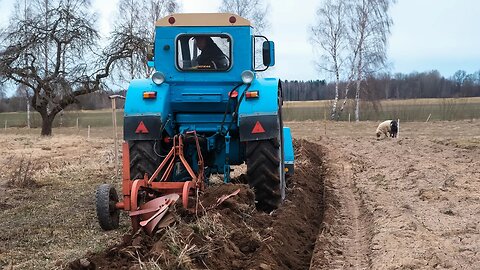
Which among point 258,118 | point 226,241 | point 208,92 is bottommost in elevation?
point 226,241

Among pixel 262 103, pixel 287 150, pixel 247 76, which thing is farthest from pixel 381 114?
pixel 262 103

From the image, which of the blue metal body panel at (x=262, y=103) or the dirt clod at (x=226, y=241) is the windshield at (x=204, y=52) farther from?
the dirt clod at (x=226, y=241)

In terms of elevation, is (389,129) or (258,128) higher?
(258,128)

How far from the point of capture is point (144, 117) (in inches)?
277

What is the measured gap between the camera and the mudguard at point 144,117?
703 centimetres

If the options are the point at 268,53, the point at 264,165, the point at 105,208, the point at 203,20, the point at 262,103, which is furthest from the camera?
the point at 268,53

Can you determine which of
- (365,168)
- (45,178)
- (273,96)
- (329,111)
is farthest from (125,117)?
(329,111)

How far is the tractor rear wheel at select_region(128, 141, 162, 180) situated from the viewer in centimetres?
711

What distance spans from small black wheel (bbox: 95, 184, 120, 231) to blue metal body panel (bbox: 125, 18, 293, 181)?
3.71 feet

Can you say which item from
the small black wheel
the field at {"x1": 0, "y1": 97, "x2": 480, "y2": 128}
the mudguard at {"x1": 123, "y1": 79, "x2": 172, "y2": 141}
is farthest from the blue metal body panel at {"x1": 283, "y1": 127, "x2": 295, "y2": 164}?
the field at {"x1": 0, "y1": 97, "x2": 480, "y2": 128}

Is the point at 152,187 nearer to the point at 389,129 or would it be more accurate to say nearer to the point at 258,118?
the point at 258,118

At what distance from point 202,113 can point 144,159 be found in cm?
105

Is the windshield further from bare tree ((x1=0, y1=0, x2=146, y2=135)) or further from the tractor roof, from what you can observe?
bare tree ((x1=0, y1=0, x2=146, y2=135))

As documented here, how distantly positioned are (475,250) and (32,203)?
20.6 feet
